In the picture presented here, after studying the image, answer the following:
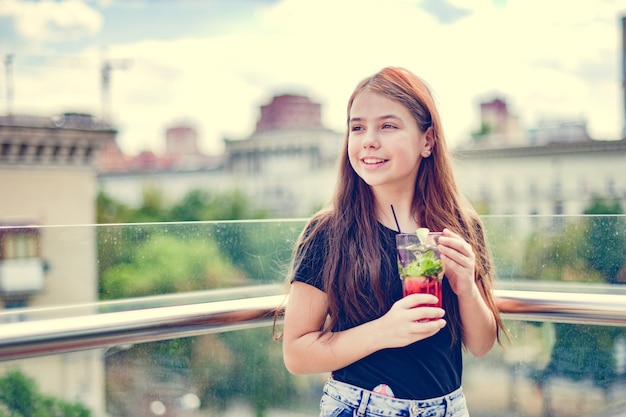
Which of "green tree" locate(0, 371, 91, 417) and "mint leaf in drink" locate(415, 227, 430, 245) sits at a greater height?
"mint leaf in drink" locate(415, 227, 430, 245)

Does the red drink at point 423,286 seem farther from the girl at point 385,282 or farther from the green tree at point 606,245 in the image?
the green tree at point 606,245

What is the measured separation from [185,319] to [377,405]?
49 cm

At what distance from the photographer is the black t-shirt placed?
1.23m

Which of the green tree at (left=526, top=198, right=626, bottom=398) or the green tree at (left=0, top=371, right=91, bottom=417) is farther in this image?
the green tree at (left=526, top=198, right=626, bottom=398)

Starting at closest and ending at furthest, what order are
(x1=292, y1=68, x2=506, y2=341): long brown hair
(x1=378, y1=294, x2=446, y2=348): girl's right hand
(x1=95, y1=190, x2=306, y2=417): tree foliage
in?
(x1=378, y1=294, x2=446, y2=348): girl's right hand, (x1=292, y1=68, x2=506, y2=341): long brown hair, (x1=95, y1=190, x2=306, y2=417): tree foliage

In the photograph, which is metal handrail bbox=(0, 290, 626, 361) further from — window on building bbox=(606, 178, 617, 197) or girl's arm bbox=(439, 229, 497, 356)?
window on building bbox=(606, 178, 617, 197)

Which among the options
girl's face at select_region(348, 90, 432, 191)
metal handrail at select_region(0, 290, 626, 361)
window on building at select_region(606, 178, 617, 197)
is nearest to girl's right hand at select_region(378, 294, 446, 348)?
girl's face at select_region(348, 90, 432, 191)

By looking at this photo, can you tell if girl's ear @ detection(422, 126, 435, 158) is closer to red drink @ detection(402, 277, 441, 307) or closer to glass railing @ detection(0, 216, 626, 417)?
red drink @ detection(402, 277, 441, 307)

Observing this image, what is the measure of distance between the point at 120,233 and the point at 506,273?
3.23ft

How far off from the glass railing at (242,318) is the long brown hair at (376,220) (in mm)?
330

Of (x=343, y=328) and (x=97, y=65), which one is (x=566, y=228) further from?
(x=97, y=65)

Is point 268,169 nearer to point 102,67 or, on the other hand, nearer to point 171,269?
point 102,67

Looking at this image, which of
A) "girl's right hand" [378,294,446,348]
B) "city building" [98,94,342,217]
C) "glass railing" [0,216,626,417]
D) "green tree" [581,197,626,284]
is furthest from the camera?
"city building" [98,94,342,217]

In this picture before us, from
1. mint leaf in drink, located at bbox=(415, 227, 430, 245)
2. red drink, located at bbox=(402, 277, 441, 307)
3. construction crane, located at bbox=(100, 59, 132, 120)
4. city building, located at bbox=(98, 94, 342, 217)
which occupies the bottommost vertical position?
red drink, located at bbox=(402, 277, 441, 307)
